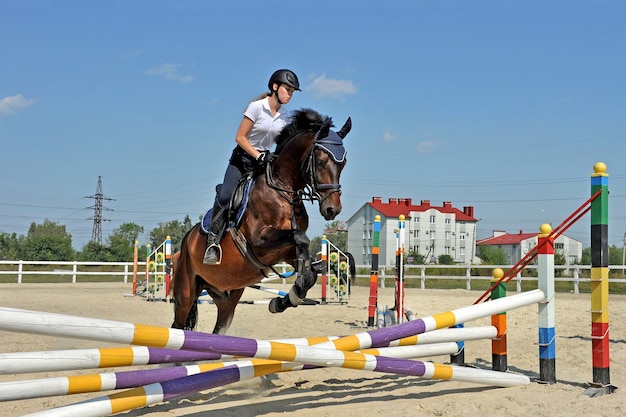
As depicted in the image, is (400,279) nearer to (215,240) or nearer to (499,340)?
(499,340)

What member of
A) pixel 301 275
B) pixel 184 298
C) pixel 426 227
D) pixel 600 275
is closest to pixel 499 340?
pixel 600 275

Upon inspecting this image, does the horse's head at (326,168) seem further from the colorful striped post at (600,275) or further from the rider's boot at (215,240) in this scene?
the colorful striped post at (600,275)

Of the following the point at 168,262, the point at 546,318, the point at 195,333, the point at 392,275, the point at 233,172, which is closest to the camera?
the point at 195,333

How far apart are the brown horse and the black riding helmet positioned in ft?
1.00

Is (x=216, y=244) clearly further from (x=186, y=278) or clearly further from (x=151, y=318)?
(x=151, y=318)

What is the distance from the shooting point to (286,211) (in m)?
5.41

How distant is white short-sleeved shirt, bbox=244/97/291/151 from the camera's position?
18.6 ft

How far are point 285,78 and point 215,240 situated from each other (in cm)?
156

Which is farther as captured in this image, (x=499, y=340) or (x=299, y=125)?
(x=299, y=125)

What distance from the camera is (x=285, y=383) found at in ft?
18.6

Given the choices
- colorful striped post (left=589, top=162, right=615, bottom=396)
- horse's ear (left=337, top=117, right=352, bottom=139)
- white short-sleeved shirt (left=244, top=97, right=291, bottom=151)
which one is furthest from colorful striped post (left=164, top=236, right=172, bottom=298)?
colorful striped post (left=589, top=162, right=615, bottom=396)

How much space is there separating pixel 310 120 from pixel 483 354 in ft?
11.2

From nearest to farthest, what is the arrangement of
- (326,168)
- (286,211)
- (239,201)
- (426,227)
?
(326,168) → (286,211) → (239,201) → (426,227)

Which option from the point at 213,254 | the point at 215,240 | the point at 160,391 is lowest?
the point at 160,391
